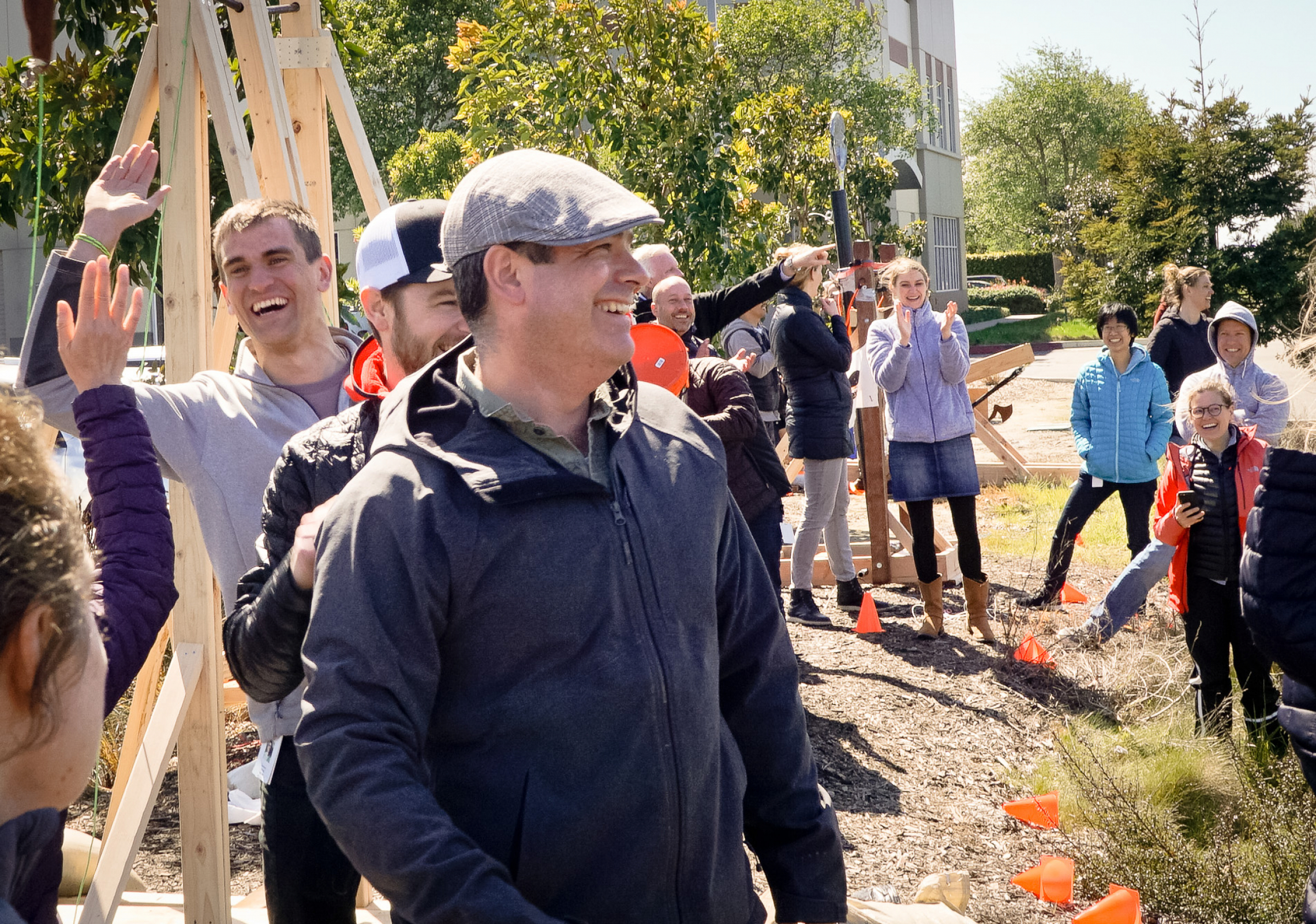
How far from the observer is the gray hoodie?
4.88 meters

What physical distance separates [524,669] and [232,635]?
0.66 metres

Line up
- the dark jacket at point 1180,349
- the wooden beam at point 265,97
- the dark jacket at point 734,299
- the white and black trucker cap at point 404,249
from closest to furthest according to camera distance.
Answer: the white and black trucker cap at point 404,249 → the wooden beam at point 265,97 → the dark jacket at point 734,299 → the dark jacket at point 1180,349

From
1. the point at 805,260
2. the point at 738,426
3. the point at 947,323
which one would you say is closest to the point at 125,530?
the point at 738,426

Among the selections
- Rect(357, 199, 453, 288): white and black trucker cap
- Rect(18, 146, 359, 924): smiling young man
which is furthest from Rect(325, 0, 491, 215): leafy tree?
Rect(357, 199, 453, 288): white and black trucker cap

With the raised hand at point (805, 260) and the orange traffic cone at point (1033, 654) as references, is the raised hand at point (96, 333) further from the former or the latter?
the orange traffic cone at point (1033, 654)

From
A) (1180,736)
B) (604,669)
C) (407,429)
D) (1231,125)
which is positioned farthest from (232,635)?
(1231,125)

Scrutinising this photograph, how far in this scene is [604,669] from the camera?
63.2 inches

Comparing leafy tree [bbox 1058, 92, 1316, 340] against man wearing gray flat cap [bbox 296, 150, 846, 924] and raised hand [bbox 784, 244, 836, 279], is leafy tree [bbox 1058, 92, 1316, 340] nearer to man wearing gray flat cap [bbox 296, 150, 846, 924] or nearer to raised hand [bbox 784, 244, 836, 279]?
raised hand [bbox 784, 244, 836, 279]

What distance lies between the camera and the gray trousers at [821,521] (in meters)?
7.16

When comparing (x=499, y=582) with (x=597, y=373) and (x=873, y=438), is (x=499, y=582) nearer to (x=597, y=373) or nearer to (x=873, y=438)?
(x=597, y=373)

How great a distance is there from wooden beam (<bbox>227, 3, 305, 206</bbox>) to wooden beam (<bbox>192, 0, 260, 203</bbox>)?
0.19 metres

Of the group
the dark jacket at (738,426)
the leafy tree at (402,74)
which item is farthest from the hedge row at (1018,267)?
the dark jacket at (738,426)

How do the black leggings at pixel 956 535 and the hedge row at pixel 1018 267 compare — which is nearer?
the black leggings at pixel 956 535

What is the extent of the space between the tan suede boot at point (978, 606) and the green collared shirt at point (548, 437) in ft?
17.2
